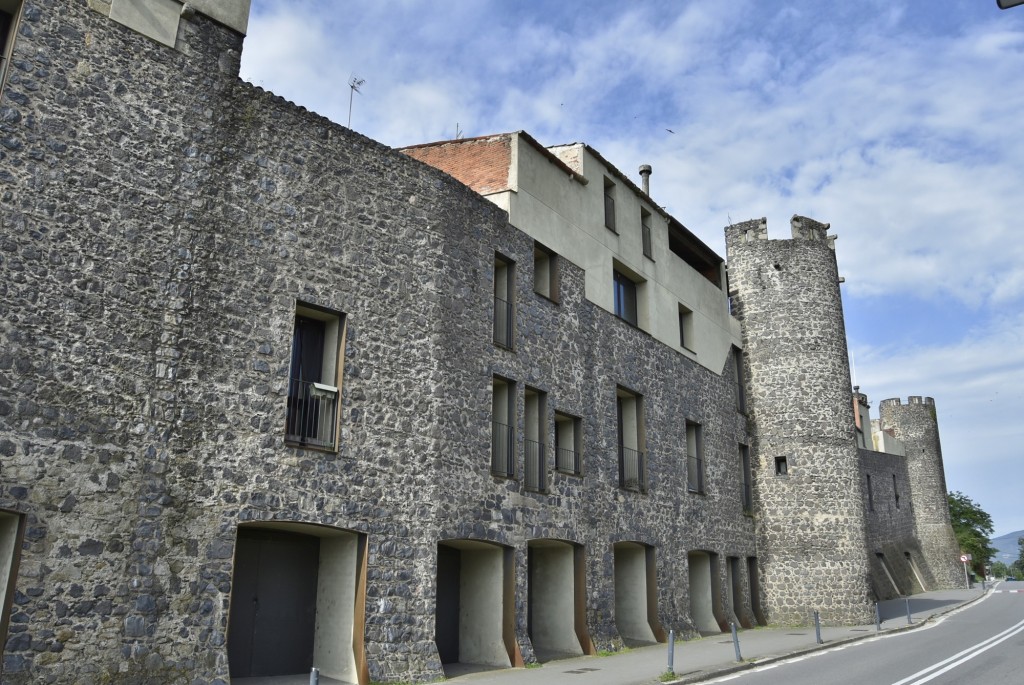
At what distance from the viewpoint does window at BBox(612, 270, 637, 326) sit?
2173 centimetres

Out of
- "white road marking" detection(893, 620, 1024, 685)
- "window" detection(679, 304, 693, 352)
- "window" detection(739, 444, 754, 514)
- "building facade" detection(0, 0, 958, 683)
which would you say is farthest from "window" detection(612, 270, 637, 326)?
"white road marking" detection(893, 620, 1024, 685)

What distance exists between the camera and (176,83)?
1230 cm

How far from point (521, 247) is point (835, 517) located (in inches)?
583

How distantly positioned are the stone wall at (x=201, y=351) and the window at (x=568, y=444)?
5.41 ft

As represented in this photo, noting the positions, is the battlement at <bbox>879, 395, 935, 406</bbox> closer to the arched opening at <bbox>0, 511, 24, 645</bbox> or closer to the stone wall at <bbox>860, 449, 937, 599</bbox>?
the stone wall at <bbox>860, 449, 937, 599</bbox>

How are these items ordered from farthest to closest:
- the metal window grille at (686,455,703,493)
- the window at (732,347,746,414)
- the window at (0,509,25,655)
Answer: the window at (732,347,746,414) < the metal window grille at (686,455,703,493) < the window at (0,509,25,655)

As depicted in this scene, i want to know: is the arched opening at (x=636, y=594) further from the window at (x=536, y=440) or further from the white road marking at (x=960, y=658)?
the white road marking at (x=960, y=658)

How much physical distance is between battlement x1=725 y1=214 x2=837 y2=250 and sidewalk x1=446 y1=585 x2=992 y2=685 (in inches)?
503

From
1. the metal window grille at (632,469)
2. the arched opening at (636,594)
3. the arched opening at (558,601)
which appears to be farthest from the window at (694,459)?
the arched opening at (558,601)

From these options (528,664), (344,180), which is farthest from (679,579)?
(344,180)

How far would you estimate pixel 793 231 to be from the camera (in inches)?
1121

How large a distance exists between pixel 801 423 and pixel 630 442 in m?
8.65

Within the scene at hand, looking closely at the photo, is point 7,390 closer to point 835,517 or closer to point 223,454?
point 223,454

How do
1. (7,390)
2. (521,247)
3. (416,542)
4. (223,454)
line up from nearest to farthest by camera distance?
(7,390) → (223,454) → (416,542) → (521,247)
